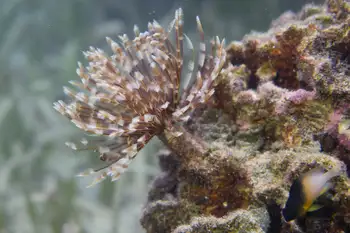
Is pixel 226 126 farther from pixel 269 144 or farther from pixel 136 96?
pixel 136 96

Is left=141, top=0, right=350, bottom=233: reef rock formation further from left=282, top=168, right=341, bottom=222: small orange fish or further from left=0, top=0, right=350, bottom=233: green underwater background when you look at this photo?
left=282, top=168, right=341, bottom=222: small orange fish

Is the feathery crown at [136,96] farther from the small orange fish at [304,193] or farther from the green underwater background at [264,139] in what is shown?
the small orange fish at [304,193]

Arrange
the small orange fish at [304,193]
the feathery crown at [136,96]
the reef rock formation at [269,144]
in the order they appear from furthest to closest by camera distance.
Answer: the feathery crown at [136,96] < the reef rock formation at [269,144] < the small orange fish at [304,193]

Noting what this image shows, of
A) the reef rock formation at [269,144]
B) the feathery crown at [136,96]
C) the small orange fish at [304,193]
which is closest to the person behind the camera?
the small orange fish at [304,193]

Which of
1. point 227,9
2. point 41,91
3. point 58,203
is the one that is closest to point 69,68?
point 41,91

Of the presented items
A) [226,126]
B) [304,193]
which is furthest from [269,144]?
[304,193]

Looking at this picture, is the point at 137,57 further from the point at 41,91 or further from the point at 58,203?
the point at 41,91

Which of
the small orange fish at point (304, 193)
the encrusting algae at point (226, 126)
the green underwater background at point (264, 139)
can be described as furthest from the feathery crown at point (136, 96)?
the small orange fish at point (304, 193)

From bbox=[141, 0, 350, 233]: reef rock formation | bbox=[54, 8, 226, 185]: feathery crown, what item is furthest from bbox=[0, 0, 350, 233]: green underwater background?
bbox=[54, 8, 226, 185]: feathery crown

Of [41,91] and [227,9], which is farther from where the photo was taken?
[227,9]
